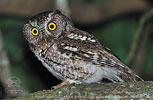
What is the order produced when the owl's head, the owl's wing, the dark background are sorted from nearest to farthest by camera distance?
the owl's wing → the owl's head → the dark background

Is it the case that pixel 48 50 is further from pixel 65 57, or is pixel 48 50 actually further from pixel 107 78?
pixel 107 78

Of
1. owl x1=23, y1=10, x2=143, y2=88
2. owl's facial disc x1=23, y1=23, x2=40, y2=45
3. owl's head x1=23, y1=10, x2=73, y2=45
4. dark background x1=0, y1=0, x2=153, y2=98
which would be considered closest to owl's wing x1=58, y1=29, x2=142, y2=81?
owl x1=23, y1=10, x2=143, y2=88

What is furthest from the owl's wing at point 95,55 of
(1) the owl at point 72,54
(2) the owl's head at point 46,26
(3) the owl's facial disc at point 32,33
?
(3) the owl's facial disc at point 32,33

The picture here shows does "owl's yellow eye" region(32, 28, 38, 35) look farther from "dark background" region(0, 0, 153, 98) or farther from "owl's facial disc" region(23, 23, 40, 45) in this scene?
"dark background" region(0, 0, 153, 98)

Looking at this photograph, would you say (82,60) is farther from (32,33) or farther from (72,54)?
(32,33)

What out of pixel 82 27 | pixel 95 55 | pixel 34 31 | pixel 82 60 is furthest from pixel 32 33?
pixel 82 27

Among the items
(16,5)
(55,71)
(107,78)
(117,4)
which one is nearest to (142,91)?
(107,78)

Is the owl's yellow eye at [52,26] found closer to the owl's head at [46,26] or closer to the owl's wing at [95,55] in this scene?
the owl's head at [46,26]
